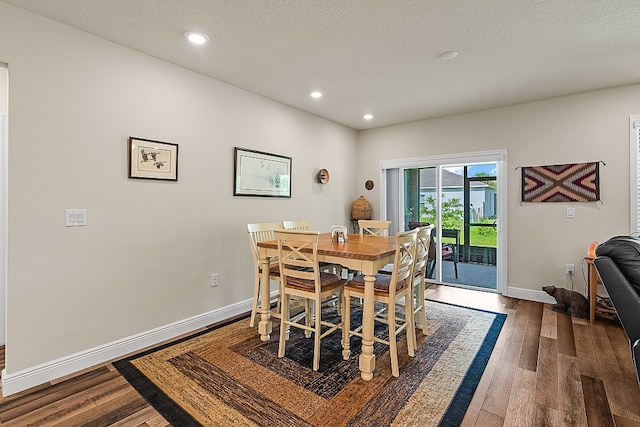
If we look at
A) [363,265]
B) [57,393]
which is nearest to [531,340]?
[363,265]

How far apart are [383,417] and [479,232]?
178 inches

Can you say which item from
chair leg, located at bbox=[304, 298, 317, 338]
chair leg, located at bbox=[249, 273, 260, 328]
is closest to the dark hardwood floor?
chair leg, located at bbox=[249, 273, 260, 328]

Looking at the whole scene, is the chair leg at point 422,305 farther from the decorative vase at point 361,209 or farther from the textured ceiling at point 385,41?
the decorative vase at point 361,209

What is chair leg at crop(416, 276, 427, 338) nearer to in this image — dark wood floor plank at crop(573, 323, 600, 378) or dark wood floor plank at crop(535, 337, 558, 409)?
dark wood floor plank at crop(535, 337, 558, 409)

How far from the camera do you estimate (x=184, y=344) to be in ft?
9.14

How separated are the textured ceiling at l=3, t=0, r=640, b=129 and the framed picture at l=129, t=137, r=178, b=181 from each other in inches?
31.0

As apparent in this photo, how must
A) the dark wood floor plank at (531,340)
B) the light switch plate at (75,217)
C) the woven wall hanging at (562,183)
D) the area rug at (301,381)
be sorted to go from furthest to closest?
the woven wall hanging at (562,183)
the dark wood floor plank at (531,340)
the light switch plate at (75,217)
the area rug at (301,381)

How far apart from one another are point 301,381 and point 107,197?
80.9 inches

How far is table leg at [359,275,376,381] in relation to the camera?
2232mm

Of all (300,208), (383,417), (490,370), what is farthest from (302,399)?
(300,208)

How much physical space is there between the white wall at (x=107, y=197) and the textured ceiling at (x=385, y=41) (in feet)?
0.77

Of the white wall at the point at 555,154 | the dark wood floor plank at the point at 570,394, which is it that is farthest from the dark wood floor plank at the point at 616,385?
the white wall at the point at 555,154

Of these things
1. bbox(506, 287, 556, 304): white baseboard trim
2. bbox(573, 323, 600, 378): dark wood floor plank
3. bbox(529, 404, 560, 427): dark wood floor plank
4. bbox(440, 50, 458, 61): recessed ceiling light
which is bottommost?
bbox(529, 404, 560, 427): dark wood floor plank

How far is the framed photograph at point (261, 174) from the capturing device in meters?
3.55
